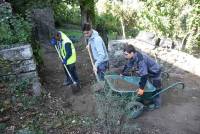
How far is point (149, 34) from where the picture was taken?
11234 millimetres

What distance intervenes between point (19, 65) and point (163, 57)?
167 inches

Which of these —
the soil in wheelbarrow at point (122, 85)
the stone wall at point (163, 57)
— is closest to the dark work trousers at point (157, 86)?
the soil in wheelbarrow at point (122, 85)

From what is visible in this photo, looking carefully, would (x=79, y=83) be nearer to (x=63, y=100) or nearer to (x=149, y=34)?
(x=63, y=100)

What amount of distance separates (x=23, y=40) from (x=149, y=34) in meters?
4.99

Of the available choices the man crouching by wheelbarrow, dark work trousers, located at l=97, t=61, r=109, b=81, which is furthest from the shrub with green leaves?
the man crouching by wheelbarrow

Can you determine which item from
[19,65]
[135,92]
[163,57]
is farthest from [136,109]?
[163,57]

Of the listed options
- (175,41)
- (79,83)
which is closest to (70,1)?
(175,41)

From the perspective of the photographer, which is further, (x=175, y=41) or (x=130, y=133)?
(x=175, y=41)

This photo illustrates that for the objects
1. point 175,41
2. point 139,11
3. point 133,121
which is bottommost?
point 133,121

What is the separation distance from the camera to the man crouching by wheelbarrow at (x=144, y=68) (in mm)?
6566

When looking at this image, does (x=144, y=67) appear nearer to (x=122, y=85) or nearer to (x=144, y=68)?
(x=144, y=68)

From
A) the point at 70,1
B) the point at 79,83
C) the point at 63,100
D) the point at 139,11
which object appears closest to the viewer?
the point at 63,100

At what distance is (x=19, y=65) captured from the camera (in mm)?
7230

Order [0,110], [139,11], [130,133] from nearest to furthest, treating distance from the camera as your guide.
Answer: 1. [130,133]
2. [0,110]
3. [139,11]
